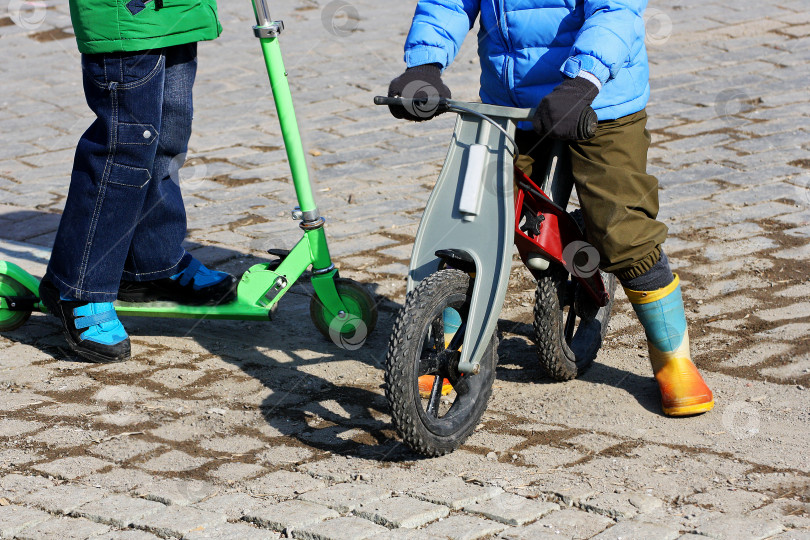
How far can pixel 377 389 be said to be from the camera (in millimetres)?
3828

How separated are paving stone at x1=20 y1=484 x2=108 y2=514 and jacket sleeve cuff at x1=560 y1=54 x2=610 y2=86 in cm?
177

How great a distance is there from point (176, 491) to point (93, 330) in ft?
3.94

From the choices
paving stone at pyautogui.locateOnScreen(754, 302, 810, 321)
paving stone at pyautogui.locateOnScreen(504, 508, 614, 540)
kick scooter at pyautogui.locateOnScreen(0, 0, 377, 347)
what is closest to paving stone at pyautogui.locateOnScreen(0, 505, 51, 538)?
paving stone at pyautogui.locateOnScreen(504, 508, 614, 540)

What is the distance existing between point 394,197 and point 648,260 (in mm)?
2564

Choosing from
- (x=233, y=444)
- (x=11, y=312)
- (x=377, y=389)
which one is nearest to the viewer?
(x=233, y=444)

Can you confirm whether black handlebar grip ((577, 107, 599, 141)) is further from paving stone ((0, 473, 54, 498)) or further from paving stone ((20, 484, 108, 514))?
paving stone ((0, 473, 54, 498))

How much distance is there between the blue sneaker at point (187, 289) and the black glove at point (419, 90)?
4.31 feet

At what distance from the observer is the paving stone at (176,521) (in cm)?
278

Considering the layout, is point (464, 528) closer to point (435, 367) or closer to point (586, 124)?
point (435, 367)

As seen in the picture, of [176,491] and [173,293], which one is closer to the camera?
[176,491]

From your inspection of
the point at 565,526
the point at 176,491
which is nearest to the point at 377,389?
the point at 176,491

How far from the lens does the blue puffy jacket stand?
3.18 meters

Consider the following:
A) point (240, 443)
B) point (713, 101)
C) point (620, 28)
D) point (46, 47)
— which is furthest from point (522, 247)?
point (46, 47)

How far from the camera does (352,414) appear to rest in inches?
143
